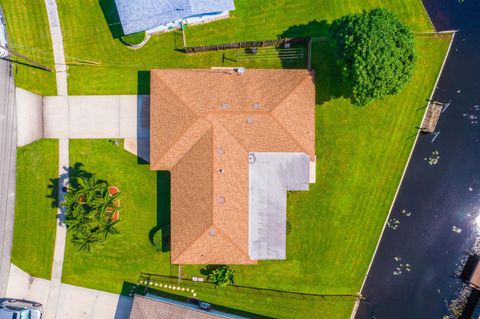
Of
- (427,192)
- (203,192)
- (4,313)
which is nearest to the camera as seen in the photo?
(203,192)

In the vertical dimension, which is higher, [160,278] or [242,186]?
[242,186]

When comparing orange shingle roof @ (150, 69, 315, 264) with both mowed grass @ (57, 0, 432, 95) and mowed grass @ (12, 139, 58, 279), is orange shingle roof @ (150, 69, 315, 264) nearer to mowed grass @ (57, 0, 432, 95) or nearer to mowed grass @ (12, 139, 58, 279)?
mowed grass @ (57, 0, 432, 95)

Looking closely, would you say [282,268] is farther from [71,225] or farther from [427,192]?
[71,225]

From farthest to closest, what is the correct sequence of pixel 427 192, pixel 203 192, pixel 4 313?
1. pixel 427 192
2. pixel 4 313
3. pixel 203 192

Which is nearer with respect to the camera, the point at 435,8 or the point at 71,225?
the point at 71,225

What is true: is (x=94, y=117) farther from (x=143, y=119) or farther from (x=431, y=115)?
(x=431, y=115)

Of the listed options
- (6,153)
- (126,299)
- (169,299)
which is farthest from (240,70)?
(126,299)

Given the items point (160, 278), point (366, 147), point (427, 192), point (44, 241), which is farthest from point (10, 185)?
point (427, 192)
